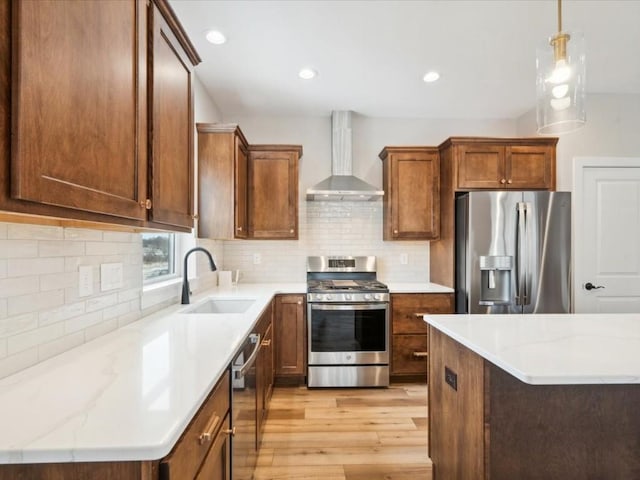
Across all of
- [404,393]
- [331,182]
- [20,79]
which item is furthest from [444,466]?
[331,182]

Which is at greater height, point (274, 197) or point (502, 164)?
point (502, 164)

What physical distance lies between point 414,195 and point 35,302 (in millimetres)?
3028

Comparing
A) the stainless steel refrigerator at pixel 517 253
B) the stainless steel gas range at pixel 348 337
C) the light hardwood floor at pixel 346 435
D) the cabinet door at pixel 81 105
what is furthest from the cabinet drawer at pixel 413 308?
the cabinet door at pixel 81 105

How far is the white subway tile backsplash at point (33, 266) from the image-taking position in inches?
40.1

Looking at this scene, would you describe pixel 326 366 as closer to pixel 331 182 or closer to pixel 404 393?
pixel 404 393

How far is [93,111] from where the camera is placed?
35.7 inches

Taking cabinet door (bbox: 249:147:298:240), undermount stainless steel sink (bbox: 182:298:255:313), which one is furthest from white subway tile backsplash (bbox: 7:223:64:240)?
cabinet door (bbox: 249:147:298:240)

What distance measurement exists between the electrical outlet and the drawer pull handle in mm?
755

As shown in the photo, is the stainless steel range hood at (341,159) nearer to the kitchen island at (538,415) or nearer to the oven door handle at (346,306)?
the oven door handle at (346,306)

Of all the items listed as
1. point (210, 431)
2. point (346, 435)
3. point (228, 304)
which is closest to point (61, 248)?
point (210, 431)

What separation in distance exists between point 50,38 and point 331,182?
2711 millimetres

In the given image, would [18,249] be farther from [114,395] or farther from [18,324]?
[114,395]

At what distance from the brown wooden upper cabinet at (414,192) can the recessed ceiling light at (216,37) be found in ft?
5.88

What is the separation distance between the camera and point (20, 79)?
2.15 feet
